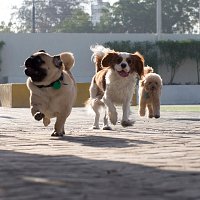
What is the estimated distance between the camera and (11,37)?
4234 centimetres

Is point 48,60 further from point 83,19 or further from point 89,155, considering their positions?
point 83,19

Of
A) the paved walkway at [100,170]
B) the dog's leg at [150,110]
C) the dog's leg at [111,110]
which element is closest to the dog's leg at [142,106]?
the dog's leg at [150,110]

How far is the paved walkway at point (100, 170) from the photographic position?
422 centimetres

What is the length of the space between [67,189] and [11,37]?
127 feet

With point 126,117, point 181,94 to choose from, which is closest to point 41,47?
point 181,94

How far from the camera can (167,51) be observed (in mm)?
44875

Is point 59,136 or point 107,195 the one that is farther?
point 59,136

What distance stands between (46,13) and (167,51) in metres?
57.8

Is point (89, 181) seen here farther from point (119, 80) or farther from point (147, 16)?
point (147, 16)

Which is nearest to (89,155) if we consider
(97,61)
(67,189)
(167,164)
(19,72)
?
(167,164)

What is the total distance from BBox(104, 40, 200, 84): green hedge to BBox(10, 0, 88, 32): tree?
52617mm

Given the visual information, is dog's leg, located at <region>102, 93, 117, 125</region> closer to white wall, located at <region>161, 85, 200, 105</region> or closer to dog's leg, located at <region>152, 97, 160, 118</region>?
dog's leg, located at <region>152, 97, 160, 118</region>

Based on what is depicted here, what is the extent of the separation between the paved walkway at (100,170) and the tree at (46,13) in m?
89.2

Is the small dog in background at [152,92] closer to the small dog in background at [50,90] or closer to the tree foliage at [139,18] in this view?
the small dog in background at [50,90]
